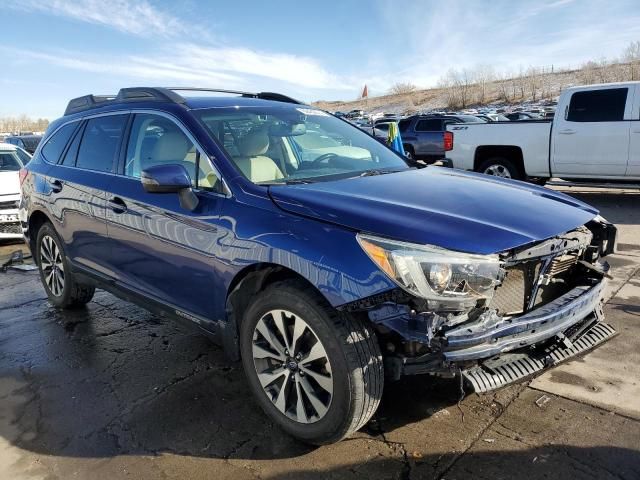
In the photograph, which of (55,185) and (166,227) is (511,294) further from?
(55,185)

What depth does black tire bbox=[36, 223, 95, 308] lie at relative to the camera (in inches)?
191

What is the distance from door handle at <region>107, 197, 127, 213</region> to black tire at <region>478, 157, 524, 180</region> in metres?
7.93

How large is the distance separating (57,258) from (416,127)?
15375 mm

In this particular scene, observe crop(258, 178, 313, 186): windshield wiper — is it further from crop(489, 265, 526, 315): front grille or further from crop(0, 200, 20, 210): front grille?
crop(0, 200, 20, 210): front grille

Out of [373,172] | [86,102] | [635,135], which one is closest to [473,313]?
[373,172]

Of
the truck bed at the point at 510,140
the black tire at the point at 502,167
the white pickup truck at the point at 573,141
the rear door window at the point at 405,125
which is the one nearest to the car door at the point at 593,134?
the white pickup truck at the point at 573,141

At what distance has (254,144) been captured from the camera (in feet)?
11.4

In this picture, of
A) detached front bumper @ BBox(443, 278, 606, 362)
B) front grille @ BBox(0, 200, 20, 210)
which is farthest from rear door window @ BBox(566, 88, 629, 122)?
front grille @ BBox(0, 200, 20, 210)

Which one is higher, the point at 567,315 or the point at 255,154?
the point at 255,154

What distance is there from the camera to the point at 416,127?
18656mm

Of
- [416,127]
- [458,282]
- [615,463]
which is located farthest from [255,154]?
[416,127]

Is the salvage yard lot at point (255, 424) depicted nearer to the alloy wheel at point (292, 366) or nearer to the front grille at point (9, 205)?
the alloy wheel at point (292, 366)

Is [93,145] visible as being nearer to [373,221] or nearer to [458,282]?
[373,221]

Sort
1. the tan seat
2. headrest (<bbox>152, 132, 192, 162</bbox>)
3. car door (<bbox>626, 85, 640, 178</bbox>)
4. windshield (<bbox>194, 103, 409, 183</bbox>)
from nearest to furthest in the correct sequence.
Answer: the tan seat → windshield (<bbox>194, 103, 409, 183</bbox>) → headrest (<bbox>152, 132, 192, 162</bbox>) → car door (<bbox>626, 85, 640, 178</bbox>)
